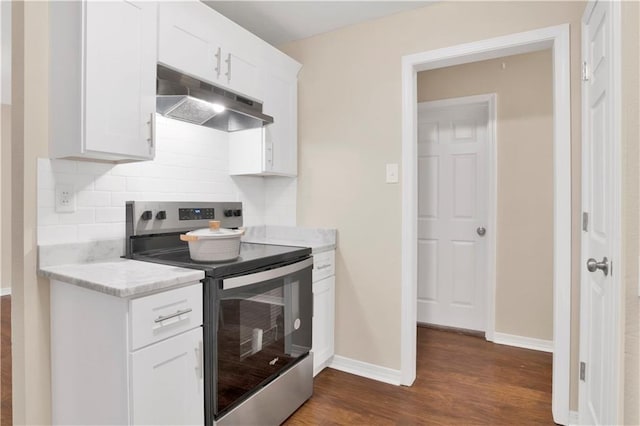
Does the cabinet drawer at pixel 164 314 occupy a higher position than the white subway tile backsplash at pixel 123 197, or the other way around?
the white subway tile backsplash at pixel 123 197

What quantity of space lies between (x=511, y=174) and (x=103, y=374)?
314 centimetres

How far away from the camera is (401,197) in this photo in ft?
7.73

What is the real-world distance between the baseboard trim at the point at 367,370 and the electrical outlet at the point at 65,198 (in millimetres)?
1922

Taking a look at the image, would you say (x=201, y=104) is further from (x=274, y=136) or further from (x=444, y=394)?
(x=444, y=394)

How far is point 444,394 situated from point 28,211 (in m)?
2.44

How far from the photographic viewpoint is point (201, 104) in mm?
1895

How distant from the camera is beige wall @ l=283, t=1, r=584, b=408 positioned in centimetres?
235

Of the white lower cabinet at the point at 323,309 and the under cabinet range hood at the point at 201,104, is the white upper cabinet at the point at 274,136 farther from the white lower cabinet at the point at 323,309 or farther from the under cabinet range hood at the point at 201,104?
the white lower cabinet at the point at 323,309

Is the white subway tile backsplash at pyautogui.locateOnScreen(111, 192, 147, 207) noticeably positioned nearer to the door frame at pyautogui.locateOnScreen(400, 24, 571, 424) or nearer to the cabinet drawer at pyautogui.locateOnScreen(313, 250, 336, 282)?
the cabinet drawer at pyautogui.locateOnScreen(313, 250, 336, 282)

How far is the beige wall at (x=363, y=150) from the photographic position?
2.35m

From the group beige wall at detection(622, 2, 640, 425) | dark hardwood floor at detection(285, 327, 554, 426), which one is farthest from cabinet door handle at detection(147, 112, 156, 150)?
beige wall at detection(622, 2, 640, 425)

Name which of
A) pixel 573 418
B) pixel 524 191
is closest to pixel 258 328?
pixel 573 418

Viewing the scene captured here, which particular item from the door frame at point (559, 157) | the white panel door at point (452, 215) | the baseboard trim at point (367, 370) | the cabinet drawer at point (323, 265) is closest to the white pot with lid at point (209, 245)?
the cabinet drawer at point (323, 265)

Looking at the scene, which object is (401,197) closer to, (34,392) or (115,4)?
(115,4)
